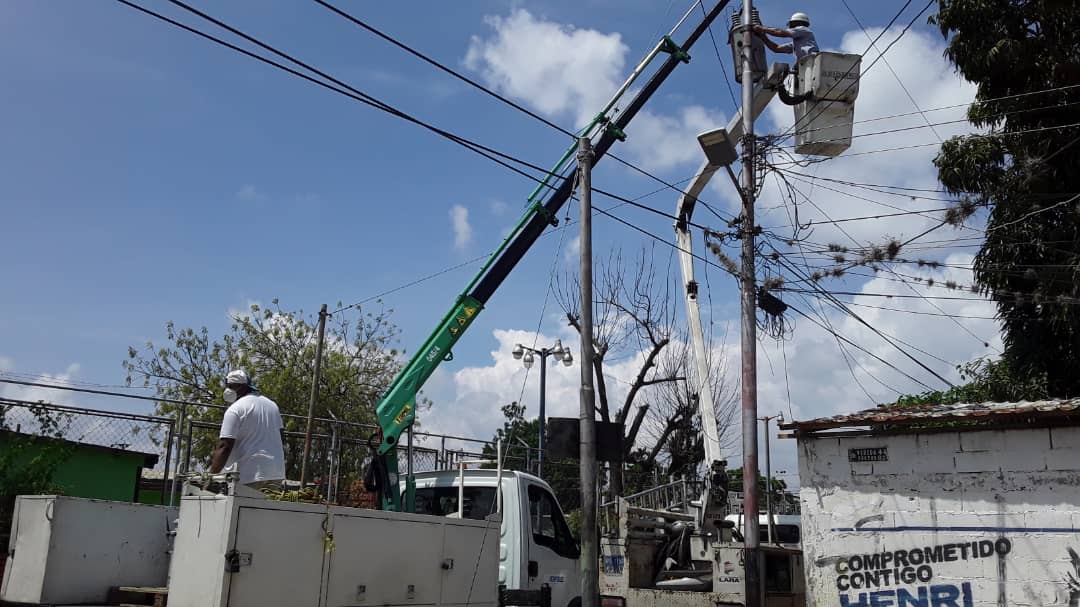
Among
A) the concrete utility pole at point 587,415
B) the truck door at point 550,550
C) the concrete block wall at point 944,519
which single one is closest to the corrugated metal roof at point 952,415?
the concrete block wall at point 944,519

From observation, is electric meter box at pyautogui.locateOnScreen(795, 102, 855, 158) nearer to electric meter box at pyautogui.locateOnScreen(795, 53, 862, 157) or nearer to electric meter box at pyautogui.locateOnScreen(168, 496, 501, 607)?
electric meter box at pyautogui.locateOnScreen(795, 53, 862, 157)

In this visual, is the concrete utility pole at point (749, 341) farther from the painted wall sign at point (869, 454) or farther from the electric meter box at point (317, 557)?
the electric meter box at point (317, 557)

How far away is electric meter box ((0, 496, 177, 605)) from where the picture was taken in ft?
18.9

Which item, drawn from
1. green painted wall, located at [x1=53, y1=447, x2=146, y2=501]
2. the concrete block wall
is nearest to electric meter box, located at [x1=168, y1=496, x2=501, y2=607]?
the concrete block wall

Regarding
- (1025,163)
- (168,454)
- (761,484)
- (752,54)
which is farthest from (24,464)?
(761,484)

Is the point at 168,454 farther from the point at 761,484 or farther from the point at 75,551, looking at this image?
the point at 761,484

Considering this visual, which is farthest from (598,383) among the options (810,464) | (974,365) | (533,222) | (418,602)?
(418,602)

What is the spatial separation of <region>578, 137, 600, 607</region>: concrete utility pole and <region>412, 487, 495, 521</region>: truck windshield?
114cm

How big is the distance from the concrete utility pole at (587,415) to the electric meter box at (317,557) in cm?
217

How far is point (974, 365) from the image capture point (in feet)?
61.8

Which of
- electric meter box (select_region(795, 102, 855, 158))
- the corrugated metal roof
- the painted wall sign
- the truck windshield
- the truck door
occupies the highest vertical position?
electric meter box (select_region(795, 102, 855, 158))

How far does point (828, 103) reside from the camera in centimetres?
1258

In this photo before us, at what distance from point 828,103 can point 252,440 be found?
9.53 metres

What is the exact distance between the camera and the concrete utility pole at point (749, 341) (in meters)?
10.3
